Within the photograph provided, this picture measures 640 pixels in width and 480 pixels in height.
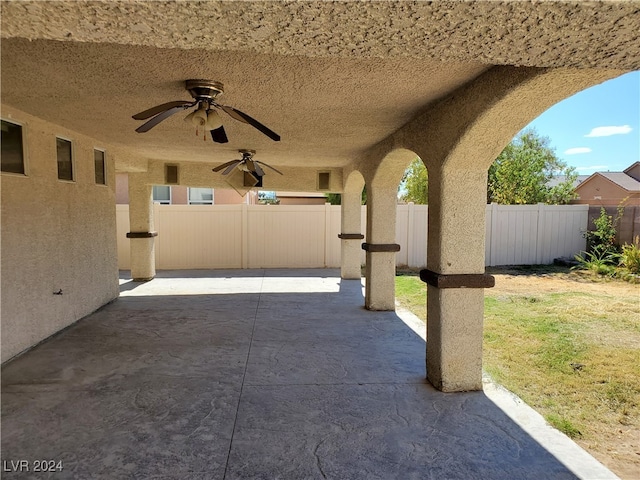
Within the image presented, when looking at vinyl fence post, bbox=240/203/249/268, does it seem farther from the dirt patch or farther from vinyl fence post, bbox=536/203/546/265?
vinyl fence post, bbox=536/203/546/265

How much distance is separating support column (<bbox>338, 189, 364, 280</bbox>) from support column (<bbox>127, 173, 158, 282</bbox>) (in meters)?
4.61

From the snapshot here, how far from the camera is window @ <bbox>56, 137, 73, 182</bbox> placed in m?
5.29

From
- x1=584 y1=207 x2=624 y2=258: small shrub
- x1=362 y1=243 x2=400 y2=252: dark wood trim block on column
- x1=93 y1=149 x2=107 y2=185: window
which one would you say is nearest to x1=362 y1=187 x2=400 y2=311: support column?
x1=362 y1=243 x2=400 y2=252: dark wood trim block on column

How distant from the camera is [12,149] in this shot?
14.2 ft

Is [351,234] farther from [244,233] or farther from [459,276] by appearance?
[459,276]

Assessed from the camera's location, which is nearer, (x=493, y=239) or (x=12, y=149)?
(x=12, y=149)

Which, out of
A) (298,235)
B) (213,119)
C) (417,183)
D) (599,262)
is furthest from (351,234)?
(417,183)

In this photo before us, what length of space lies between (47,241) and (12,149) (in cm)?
118

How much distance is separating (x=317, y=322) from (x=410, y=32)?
5.01 meters

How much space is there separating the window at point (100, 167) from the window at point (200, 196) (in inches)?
297

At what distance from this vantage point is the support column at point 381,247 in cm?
621

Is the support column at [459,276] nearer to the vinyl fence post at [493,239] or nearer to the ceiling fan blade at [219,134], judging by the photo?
the ceiling fan blade at [219,134]

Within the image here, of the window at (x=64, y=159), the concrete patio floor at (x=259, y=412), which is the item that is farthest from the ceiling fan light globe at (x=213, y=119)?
the window at (x=64, y=159)

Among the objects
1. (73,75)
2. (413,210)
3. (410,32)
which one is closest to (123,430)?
(73,75)
